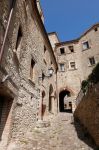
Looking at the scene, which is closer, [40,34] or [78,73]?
[40,34]

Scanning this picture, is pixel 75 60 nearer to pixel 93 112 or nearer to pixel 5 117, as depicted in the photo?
pixel 93 112

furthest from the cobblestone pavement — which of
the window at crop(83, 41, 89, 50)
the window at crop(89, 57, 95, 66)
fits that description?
the window at crop(83, 41, 89, 50)

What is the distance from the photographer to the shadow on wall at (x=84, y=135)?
736 cm

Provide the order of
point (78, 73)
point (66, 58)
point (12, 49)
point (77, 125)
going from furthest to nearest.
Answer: point (66, 58), point (78, 73), point (77, 125), point (12, 49)

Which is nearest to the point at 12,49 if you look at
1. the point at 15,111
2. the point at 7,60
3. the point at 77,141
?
the point at 7,60

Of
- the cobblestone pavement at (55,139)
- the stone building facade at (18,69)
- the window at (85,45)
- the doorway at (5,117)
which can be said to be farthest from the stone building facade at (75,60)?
the doorway at (5,117)

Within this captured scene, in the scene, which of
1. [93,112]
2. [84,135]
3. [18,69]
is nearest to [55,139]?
[84,135]

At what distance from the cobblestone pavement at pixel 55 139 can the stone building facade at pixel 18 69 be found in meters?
0.59

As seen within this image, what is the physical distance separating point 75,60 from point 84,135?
568 inches

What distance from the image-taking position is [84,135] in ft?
27.7

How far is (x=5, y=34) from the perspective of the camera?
251 inches

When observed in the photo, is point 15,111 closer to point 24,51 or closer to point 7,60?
point 7,60

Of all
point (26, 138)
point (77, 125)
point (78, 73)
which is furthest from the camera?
point (78, 73)

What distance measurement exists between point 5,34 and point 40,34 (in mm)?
6708
